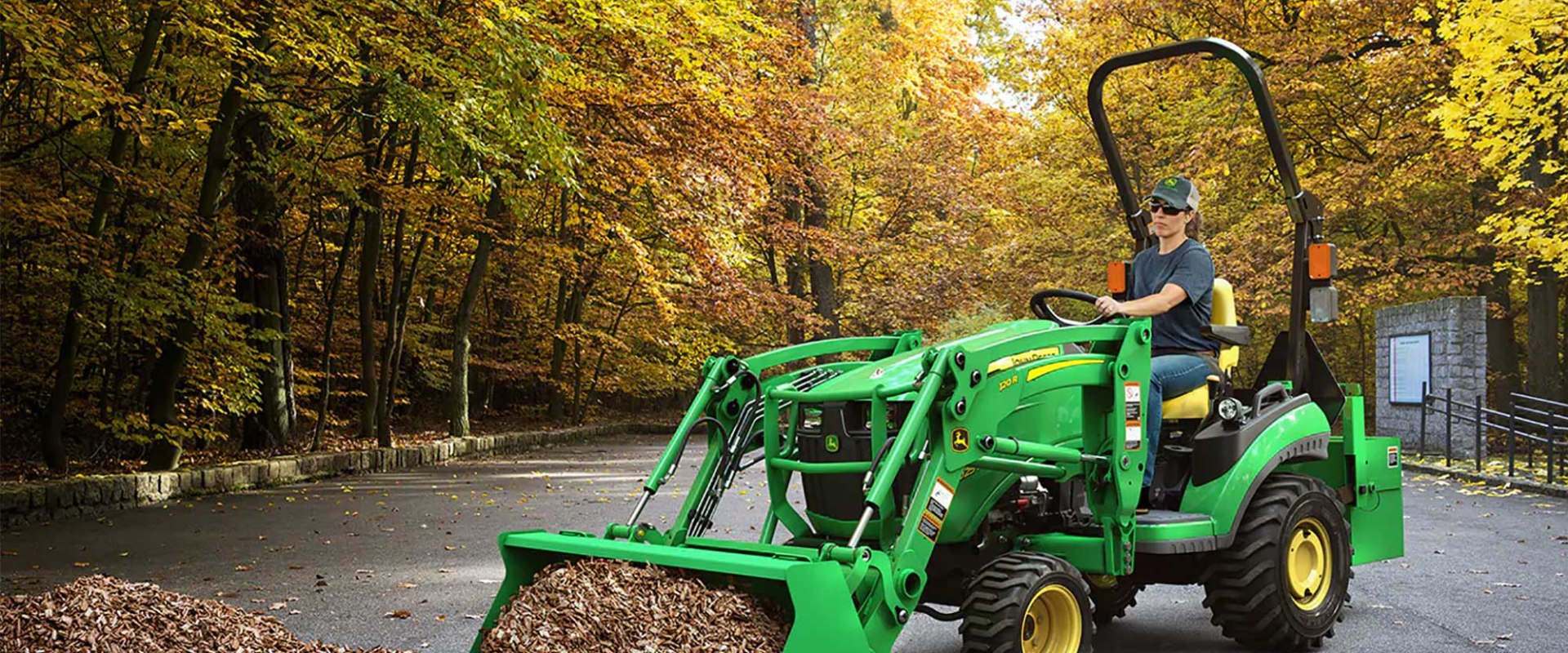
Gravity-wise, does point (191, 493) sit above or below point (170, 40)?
below

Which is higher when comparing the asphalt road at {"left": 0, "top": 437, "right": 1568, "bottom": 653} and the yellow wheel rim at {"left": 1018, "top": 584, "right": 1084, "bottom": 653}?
the yellow wheel rim at {"left": 1018, "top": 584, "right": 1084, "bottom": 653}

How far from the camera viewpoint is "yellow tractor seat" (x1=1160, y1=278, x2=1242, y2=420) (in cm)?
610

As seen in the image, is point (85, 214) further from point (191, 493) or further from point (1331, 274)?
point (1331, 274)

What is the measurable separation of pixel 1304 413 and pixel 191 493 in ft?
37.5

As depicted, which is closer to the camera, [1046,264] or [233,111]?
[233,111]

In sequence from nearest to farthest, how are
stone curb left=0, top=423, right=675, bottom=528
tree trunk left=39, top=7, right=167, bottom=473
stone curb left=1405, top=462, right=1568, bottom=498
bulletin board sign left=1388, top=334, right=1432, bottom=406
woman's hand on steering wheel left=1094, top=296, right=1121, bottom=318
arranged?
woman's hand on steering wheel left=1094, top=296, right=1121, bottom=318
stone curb left=0, top=423, right=675, bottom=528
tree trunk left=39, top=7, right=167, bottom=473
stone curb left=1405, top=462, right=1568, bottom=498
bulletin board sign left=1388, top=334, right=1432, bottom=406

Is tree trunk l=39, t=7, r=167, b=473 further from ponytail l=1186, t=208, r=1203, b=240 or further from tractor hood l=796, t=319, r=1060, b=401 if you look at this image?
ponytail l=1186, t=208, r=1203, b=240

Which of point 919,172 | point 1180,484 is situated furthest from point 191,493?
point 919,172

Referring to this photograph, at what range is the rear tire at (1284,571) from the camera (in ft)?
19.5

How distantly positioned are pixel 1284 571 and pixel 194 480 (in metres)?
11.6

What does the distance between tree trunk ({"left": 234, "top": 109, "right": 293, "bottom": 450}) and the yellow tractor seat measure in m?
11.1

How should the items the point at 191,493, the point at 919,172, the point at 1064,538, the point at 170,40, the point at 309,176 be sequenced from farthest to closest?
the point at 919,172 < the point at 309,176 < the point at 170,40 < the point at 191,493 < the point at 1064,538

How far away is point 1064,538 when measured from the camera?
5.47m

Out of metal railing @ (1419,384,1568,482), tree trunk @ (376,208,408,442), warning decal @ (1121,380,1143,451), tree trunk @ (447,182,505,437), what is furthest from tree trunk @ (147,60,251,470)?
metal railing @ (1419,384,1568,482)
